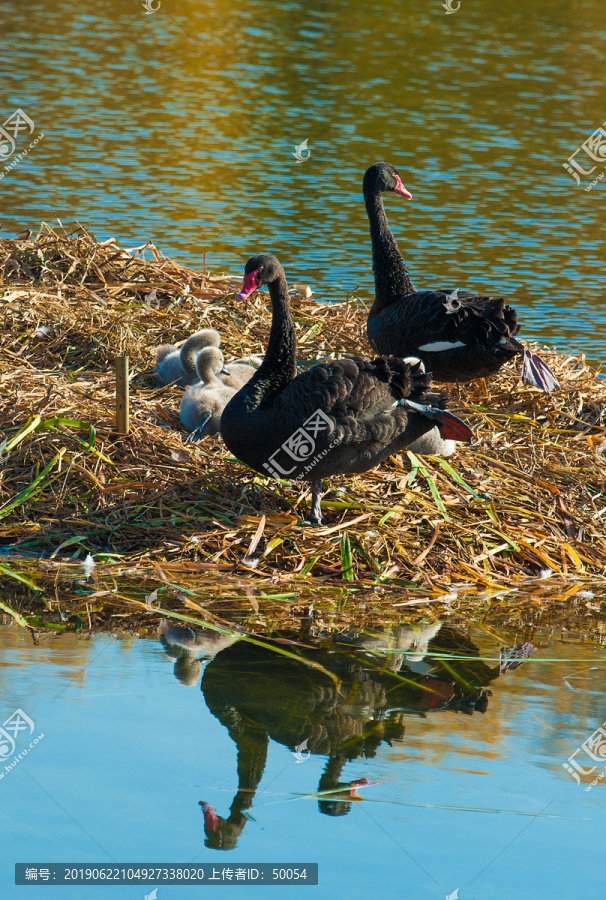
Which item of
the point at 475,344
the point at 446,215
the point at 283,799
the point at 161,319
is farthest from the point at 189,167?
the point at 283,799

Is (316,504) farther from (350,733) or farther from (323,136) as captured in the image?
(323,136)

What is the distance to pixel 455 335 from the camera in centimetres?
594

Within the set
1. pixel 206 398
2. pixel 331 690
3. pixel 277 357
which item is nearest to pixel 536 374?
pixel 277 357

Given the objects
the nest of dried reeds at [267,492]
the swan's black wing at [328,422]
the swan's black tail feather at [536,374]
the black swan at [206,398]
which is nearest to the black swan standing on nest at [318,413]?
the swan's black wing at [328,422]

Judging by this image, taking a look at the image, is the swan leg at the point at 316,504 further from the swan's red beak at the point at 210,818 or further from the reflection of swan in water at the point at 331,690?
the swan's red beak at the point at 210,818

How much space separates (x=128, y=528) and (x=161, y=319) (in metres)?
2.59

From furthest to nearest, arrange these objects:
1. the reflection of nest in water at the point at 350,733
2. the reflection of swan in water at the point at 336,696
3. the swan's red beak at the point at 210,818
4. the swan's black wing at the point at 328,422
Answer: the swan's black wing at the point at 328,422
the reflection of nest in water at the point at 350,733
the reflection of swan in water at the point at 336,696
the swan's red beak at the point at 210,818

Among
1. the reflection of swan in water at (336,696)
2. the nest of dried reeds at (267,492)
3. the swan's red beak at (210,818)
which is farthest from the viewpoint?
the nest of dried reeds at (267,492)

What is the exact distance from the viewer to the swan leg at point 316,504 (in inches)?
204

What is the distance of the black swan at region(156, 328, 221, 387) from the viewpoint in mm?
6363

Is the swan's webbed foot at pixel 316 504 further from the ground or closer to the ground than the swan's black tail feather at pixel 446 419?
closer to the ground

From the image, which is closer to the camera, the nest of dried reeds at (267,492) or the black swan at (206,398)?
the nest of dried reeds at (267,492)

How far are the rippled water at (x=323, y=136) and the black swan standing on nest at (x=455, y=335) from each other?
2368 mm

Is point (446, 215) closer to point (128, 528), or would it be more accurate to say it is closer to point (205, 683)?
point (128, 528)
